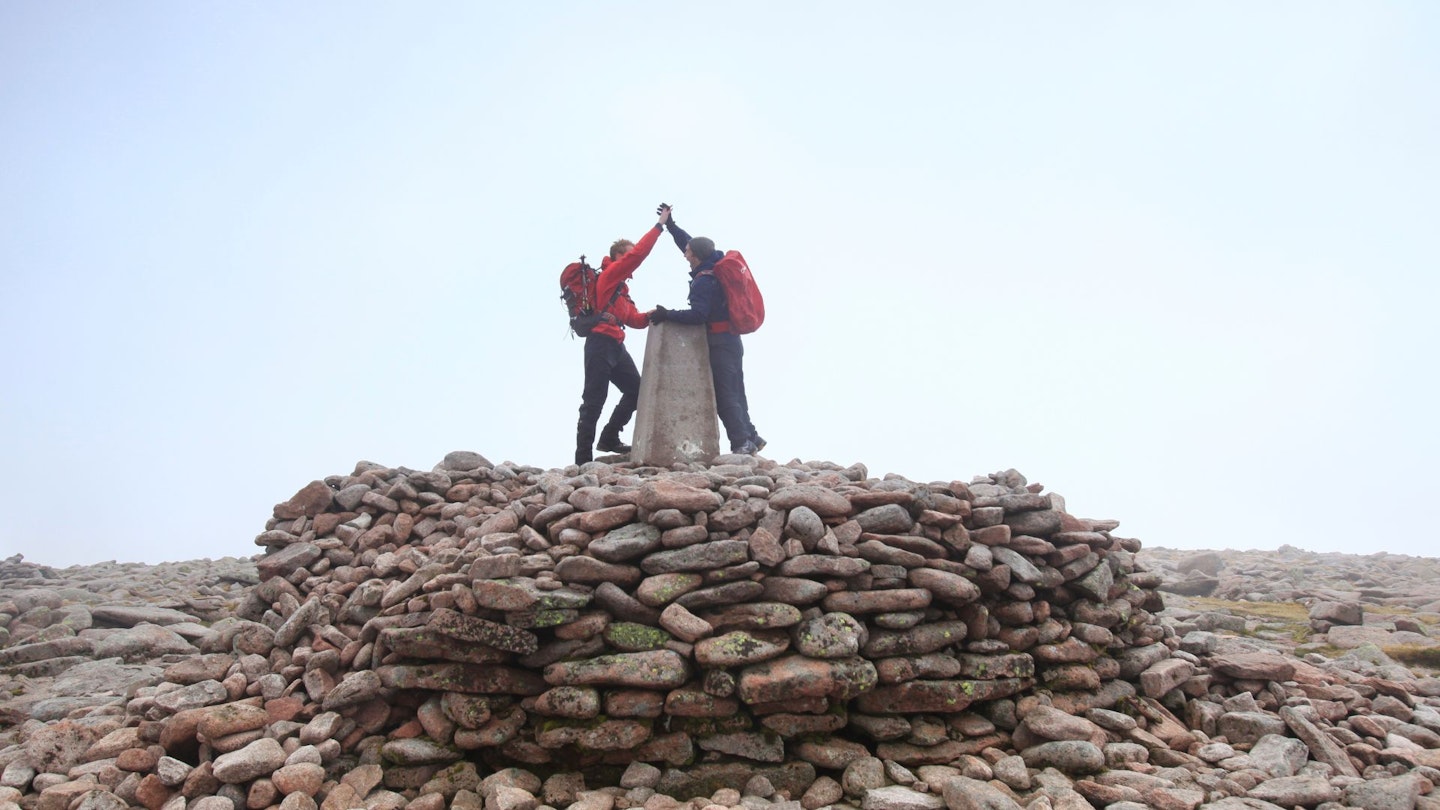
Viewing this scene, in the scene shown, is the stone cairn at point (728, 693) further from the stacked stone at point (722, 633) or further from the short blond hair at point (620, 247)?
the short blond hair at point (620, 247)

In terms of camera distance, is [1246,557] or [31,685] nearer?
[31,685]

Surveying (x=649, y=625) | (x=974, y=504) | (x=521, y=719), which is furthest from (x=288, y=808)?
(x=974, y=504)

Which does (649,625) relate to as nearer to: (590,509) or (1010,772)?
(590,509)

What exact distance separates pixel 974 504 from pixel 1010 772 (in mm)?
2675

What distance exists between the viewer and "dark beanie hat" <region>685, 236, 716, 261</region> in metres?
11.9

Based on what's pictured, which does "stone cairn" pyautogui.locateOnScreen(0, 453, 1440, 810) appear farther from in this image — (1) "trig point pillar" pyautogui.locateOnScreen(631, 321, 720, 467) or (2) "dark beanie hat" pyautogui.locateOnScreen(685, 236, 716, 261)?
(2) "dark beanie hat" pyautogui.locateOnScreen(685, 236, 716, 261)

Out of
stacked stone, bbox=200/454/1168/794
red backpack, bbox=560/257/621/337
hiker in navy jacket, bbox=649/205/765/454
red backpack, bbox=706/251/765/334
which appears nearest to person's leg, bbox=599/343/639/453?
red backpack, bbox=560/257/621/337

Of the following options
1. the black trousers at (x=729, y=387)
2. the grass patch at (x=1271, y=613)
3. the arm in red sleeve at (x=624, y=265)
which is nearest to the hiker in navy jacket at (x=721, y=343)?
the black trousers at (x=729, y=387)

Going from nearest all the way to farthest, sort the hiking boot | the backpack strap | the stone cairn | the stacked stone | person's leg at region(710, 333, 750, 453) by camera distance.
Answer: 1. the stone cairn
2. the stacked stone
3. person's leg at region(710, 333, 750, 453)
4. the backpack strap
5. the hiking boot

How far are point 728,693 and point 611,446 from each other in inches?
252

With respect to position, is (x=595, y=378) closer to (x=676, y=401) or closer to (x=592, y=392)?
(x=592, y=392)

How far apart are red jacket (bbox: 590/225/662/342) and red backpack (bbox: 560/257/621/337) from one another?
0.08 meters

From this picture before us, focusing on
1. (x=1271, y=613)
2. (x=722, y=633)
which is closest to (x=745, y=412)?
(x=722, y=633)

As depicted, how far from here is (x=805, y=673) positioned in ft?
22.2
